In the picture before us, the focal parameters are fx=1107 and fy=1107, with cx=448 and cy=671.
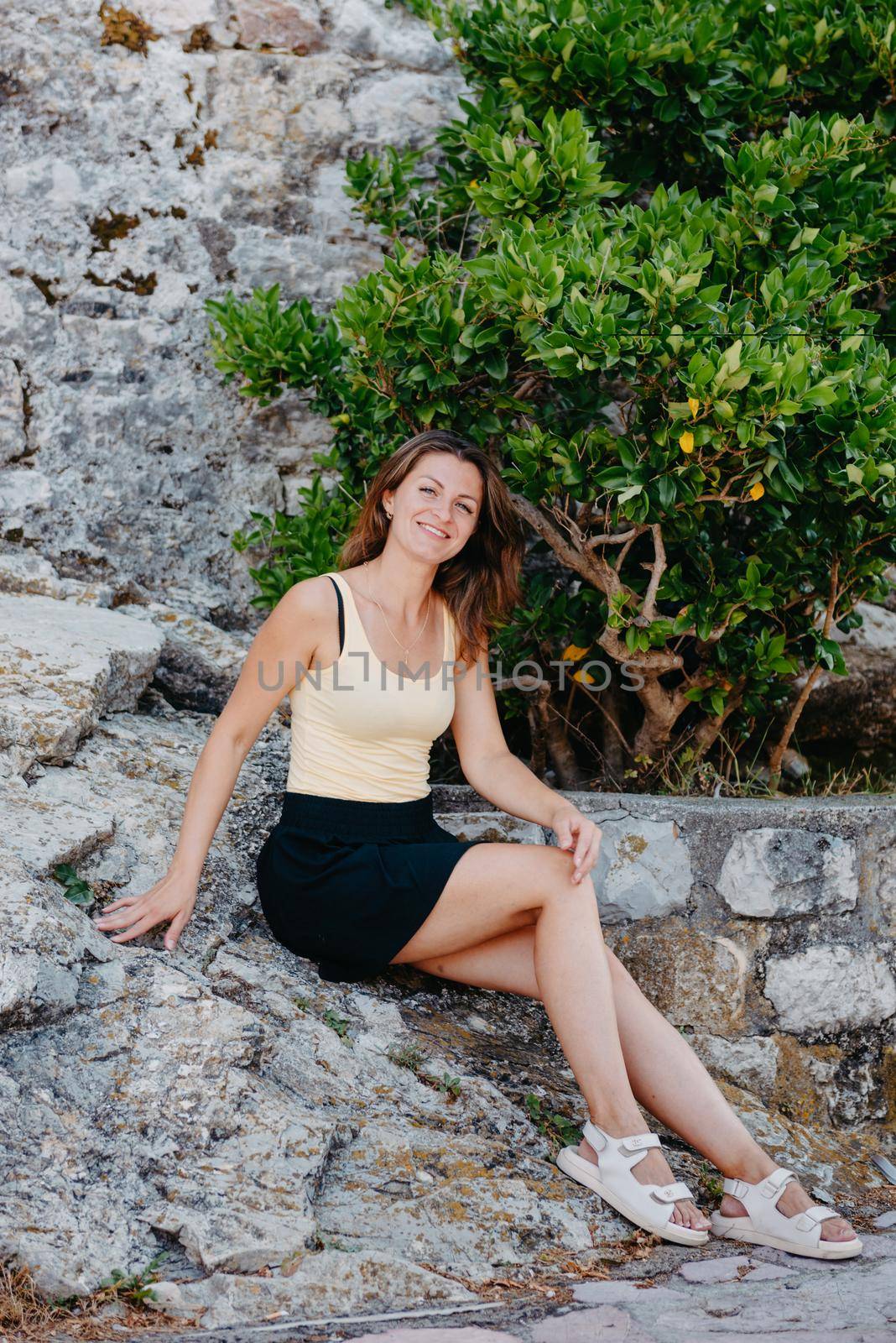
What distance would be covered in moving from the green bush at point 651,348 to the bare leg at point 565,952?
0.89 meters

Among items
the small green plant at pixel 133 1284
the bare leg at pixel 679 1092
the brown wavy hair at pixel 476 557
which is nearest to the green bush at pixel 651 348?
the brown wavy hair at pixel 476 557

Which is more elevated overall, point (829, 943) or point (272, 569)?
point (272, 569)

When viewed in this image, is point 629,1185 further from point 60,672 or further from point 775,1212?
point 60,672

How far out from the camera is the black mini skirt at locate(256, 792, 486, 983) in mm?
2463

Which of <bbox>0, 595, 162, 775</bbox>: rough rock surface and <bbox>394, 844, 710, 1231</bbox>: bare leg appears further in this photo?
<bbox>0, 595, 162, 775</bbox>: rough rock surface

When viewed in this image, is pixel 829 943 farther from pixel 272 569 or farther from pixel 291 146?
pixel 291 146

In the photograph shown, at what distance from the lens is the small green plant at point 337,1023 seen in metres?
2.40

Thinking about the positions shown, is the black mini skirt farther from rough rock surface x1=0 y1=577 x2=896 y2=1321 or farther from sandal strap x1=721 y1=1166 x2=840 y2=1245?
sandal strap x1=721 y1=1166 x2=840 y2=1245

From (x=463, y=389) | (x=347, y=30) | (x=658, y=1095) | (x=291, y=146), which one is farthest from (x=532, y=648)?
(x=347, y=30)

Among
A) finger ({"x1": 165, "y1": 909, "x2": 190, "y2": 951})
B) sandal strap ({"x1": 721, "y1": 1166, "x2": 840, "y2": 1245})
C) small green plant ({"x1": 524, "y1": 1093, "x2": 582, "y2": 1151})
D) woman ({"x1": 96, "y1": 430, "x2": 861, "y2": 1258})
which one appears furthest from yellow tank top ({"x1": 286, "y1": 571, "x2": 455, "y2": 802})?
sandal strap ({"x1": 721, "y1": 1166, "x2": 840, "y2": 1245})

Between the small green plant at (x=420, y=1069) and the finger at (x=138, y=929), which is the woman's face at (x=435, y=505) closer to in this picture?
the finger at (x=138, y=929)

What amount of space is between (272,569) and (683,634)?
4.30 feet

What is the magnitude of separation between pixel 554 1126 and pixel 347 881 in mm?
697

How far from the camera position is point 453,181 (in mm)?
3617
